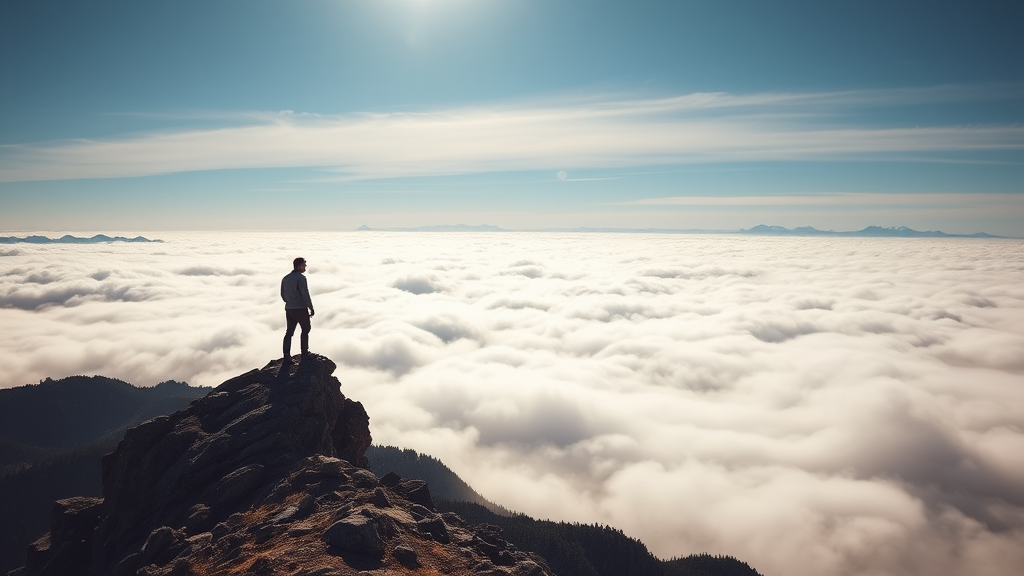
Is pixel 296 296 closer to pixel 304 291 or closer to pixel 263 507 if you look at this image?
pixel 304 291

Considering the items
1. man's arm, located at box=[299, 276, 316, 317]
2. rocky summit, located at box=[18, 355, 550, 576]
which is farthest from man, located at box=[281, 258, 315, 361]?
rocky summit, located at box=[18, 355, 550, 576]

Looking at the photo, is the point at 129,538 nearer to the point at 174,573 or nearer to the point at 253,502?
the point at 253,502

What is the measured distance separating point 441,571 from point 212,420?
20.1m

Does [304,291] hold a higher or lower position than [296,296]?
higher

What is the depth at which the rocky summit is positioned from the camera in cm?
1578

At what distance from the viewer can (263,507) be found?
781 inches

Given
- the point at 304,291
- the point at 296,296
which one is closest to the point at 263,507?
the point at 296,296

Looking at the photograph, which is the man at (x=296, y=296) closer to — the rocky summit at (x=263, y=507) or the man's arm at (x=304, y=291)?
the man's arm at (x=304, y=291)

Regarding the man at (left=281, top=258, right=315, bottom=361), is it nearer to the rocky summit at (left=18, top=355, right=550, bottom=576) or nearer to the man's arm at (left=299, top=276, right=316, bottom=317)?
the man's arm at (left=299, top=276, right=316, bottom=317)

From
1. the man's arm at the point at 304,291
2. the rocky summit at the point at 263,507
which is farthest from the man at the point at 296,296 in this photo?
Answer: the rocky summit at the point at 263,507

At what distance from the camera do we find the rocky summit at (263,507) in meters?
15.8

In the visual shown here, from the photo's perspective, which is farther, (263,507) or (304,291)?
(304,291)

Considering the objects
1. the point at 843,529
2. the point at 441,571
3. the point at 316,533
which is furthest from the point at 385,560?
the point at 843,529

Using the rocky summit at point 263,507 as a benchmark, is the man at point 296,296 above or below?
above
